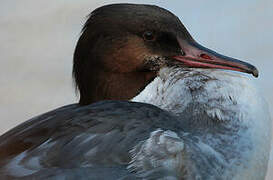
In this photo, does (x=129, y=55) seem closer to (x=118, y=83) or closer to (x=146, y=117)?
(x=118, y=83)

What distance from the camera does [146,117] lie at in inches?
81.4

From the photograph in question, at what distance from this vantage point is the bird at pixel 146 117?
6.42 feet

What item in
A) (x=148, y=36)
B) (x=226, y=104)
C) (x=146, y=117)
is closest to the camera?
(x=146, y=117)

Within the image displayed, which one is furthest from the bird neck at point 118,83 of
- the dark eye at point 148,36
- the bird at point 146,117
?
the dark eye at point 148,36

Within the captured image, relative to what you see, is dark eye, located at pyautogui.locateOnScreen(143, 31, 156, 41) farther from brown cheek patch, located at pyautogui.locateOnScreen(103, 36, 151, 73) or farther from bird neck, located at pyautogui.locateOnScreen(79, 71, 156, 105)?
bird neck, located at pyautogui.locateOnScreen(79, 71, 156, 105)

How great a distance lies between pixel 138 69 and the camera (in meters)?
2.43

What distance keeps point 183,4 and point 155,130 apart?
2.85m

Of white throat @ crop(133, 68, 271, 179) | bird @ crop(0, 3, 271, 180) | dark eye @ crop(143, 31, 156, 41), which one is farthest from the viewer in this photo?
dark eye @ crop(143, 31, 156, 41)

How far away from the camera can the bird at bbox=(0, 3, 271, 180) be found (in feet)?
6.42

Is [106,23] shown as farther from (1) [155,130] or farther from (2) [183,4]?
(2) [183,4]

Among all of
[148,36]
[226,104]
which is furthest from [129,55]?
[226,104]

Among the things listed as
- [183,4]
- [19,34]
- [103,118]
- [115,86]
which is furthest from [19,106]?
[103,118]

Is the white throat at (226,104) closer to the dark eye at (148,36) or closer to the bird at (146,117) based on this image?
the bird at (146,117)


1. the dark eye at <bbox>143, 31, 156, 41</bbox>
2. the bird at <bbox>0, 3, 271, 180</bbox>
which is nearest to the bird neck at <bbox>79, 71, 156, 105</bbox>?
the bird at <bbox>0, 3, 271, 180</bbox>
